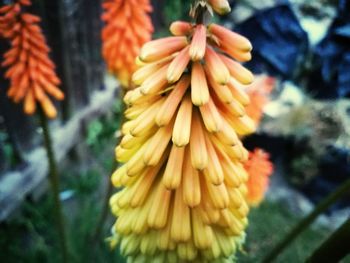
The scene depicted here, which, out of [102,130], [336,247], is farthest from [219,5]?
[102,130]

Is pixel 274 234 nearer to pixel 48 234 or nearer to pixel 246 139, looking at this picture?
pixel 246 139

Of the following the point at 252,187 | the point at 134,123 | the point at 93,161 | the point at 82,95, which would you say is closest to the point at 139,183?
the point at 134,123

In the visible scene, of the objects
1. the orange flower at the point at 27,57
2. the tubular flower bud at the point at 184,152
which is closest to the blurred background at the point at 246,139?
the orange flower at the point at 27,57

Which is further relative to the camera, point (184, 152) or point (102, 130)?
point (102, 130)

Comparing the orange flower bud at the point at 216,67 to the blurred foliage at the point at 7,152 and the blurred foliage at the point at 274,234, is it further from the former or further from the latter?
the blurred foliage at the point at 274,234

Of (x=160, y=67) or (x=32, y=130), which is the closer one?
(x=160, y=67)

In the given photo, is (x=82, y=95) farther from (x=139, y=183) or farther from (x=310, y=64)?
(x=310, y=64)
